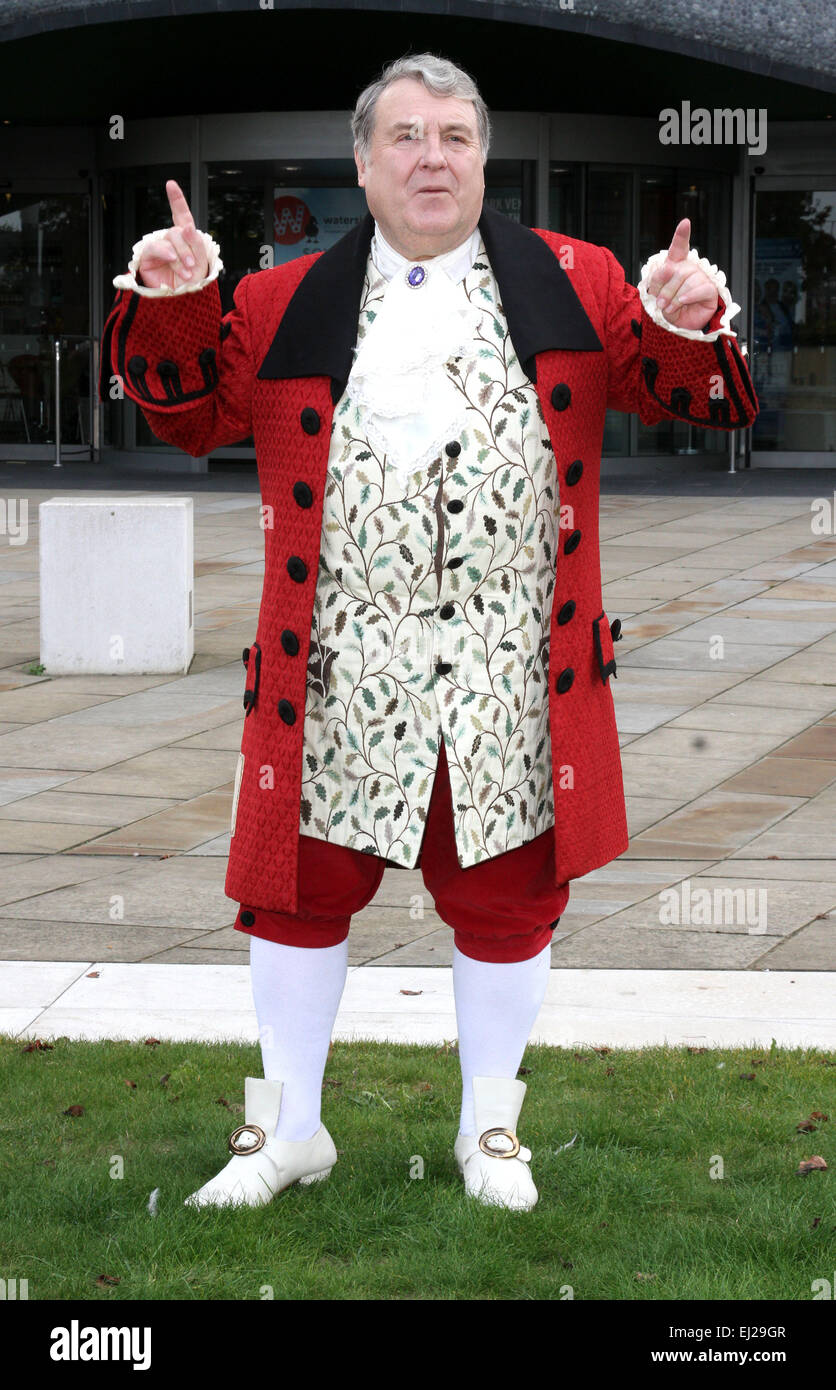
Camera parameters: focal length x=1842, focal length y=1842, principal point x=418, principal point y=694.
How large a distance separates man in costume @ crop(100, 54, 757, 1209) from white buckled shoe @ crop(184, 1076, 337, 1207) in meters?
0.01

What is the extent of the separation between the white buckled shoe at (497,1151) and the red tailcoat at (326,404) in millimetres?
494

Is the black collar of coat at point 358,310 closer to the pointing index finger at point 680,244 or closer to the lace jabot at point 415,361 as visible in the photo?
the lace jabot at point 415,361

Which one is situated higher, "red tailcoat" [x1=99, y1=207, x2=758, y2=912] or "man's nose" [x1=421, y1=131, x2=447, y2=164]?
"man's nose" [x1=421, y1=131, x2=447, y2=164]

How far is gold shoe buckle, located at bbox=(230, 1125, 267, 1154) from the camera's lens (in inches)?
143

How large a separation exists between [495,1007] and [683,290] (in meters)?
1.41

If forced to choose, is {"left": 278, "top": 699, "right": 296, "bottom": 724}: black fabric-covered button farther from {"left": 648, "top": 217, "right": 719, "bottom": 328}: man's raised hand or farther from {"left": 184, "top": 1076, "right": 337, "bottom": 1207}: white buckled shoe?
{"left": 648, "top": 217, "right": 719, "bottom": 328}: man's raised hand

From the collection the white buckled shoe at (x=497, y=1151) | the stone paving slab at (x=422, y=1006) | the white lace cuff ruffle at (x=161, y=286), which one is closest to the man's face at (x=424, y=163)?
the white lace cuff ruffle at (x=161, y=286)

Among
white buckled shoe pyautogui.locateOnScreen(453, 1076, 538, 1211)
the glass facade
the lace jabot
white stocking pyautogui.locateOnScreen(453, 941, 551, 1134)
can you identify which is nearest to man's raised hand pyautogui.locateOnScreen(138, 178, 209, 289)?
the lace jabot

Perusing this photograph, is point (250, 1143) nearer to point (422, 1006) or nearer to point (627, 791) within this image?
point (422, 1006)

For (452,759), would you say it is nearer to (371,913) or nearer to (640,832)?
(371,913)

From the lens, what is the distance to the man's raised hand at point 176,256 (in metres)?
3.24

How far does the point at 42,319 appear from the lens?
21.7 meters

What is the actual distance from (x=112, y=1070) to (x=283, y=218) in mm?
16701
